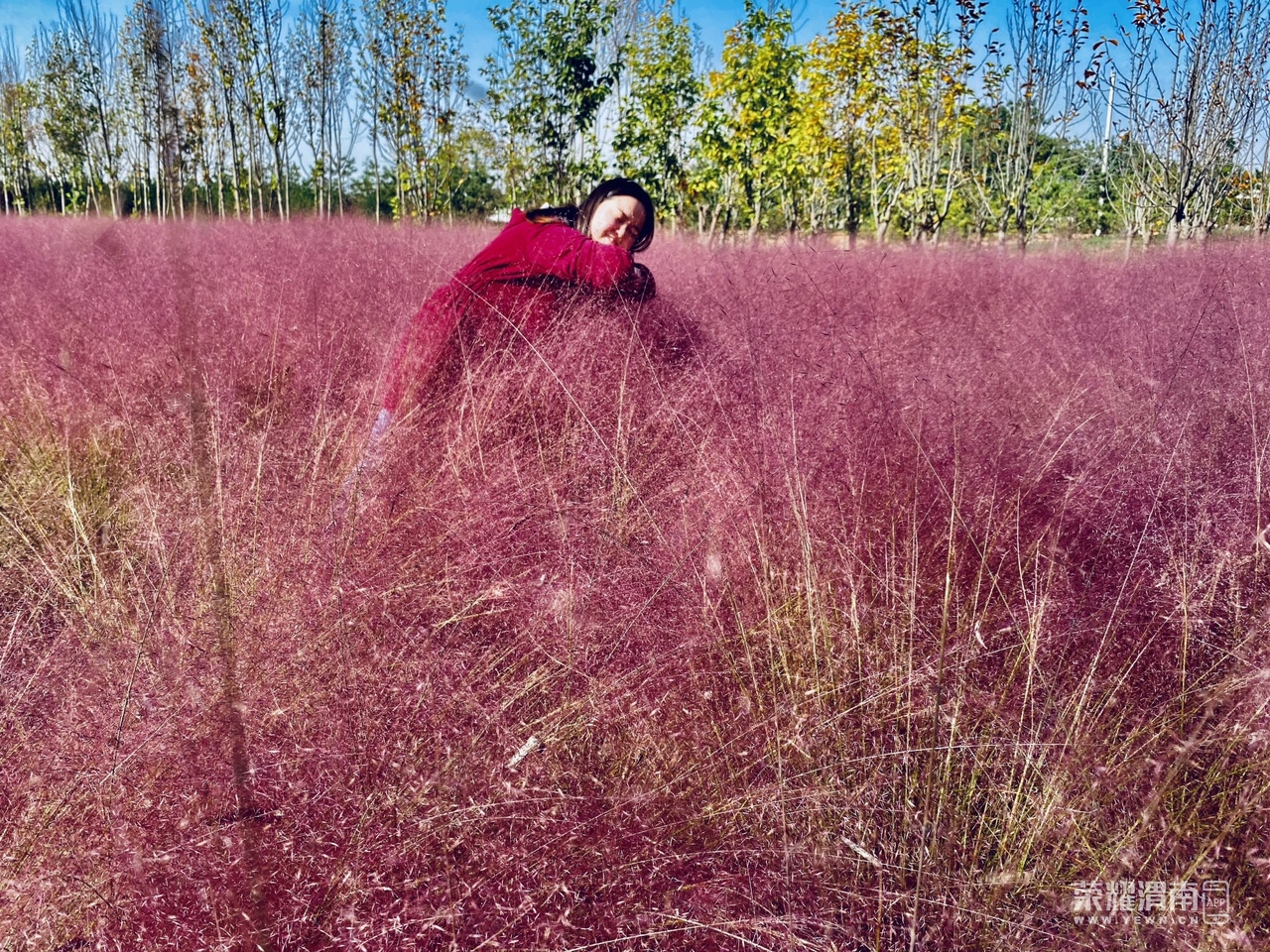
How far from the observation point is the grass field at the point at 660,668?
104 cm

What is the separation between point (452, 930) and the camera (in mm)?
994

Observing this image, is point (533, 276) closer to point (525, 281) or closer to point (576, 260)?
point (525, 281)

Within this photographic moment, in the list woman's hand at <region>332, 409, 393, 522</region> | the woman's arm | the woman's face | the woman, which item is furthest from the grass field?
the woman's face

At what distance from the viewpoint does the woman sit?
2506 mm

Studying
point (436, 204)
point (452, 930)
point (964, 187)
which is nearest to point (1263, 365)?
point (452, 930)

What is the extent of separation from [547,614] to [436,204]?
14828 mm

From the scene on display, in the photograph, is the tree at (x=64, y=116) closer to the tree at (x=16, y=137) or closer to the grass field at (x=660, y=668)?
the tree at (x=16, y=137)

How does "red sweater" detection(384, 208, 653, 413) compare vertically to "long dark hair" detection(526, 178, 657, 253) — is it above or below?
below

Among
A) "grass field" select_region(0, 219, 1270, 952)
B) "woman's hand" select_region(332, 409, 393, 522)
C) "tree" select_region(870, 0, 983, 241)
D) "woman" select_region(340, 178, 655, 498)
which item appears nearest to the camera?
"grass field" select_region(0, 219, 1270, 952)

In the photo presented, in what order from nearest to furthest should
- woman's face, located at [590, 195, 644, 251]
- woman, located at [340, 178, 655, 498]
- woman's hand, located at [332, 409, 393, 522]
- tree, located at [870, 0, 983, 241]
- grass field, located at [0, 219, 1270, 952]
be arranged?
grass field, located at [0, 219, 1270, 952], woman's hand, located at [332, 409, 393, 522], woman, located at [340, 178, 655, 498], woman's face, located at [590, 195, 644, 251], tree, located at [870, 0, 983, 241]

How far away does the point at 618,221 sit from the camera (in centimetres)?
280

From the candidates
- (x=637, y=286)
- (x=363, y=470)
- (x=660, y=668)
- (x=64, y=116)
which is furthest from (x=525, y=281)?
(x=64, y=116)

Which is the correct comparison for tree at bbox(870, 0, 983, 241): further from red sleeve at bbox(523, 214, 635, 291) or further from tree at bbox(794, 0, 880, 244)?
red sleeve at bbox(523, 214, 635, 291)

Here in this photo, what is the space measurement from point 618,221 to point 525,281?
0.44 metres
